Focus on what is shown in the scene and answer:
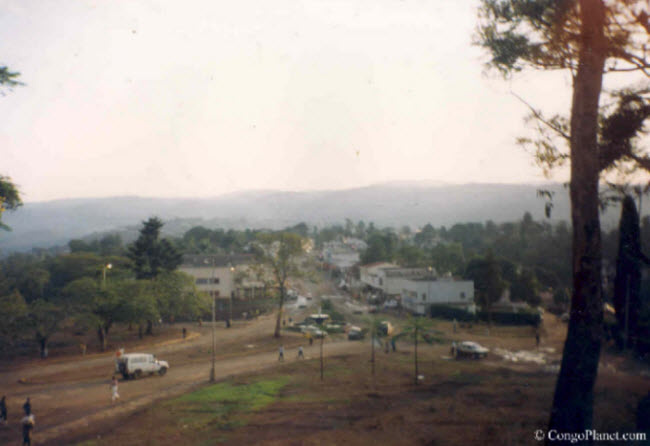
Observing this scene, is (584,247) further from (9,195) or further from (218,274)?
(218,274)

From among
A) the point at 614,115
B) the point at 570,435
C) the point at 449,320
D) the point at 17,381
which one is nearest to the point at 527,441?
the point at 570,435

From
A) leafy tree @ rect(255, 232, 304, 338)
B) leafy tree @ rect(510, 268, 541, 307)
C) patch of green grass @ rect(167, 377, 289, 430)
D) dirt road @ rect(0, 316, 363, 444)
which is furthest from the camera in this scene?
leafy tree @ rect(510, 268, 541, 307)

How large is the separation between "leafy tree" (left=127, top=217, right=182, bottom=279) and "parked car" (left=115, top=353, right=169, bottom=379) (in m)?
17.6

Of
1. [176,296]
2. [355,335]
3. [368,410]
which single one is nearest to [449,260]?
[355,335]

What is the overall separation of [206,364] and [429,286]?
84.8 feet

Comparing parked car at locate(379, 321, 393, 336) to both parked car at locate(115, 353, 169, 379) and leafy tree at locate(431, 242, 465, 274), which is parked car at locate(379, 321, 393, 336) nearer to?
parked car at locate(115, 353, 169, 379)

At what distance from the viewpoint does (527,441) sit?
1121cm

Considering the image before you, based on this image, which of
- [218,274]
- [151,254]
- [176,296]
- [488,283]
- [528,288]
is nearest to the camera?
[176,296]

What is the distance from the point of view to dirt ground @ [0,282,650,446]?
486 inches

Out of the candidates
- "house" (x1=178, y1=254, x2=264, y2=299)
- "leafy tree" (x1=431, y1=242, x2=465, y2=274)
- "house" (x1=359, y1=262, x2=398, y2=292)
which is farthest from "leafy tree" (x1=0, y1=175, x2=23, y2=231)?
"leafy tree" (x1=431, y1=242, x2=465, y2=274)

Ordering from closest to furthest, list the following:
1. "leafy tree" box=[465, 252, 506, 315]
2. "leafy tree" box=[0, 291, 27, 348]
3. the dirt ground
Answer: the dirt ground
"leafy tree" box=[0, 291, 27, 348]
"leafy tree" box=[465, 252, 506, 315]

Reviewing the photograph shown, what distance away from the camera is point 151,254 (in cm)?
4069

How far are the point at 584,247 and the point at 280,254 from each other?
89.7ft

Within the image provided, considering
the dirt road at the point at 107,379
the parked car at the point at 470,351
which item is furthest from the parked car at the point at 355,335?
the parked car at the point at 470,351
